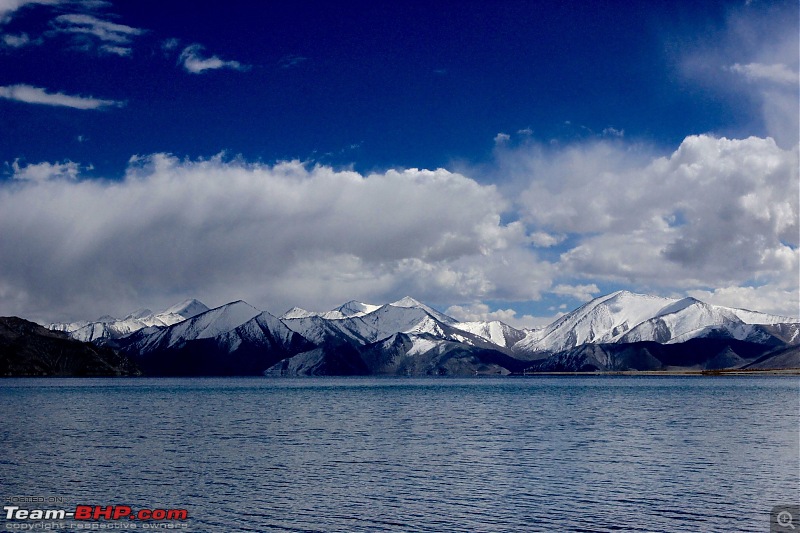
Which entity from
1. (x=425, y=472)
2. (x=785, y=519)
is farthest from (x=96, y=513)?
(x=785, y=519)

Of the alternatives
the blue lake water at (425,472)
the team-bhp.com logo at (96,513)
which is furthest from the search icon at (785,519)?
the team-bhp.com logo at (96,513)

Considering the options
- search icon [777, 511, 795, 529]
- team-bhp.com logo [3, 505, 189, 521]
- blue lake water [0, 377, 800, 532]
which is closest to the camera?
search icon [777, 511, 795, 529]

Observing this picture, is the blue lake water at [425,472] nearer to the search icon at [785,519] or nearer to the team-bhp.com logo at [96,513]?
the search icon at [785,519]

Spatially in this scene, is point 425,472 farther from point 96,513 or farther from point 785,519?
point 785,519

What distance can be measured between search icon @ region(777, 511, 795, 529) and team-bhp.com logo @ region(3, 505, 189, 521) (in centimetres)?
3778

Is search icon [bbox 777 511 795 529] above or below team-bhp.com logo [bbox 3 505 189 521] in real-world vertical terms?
above

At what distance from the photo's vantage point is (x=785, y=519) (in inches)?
1780

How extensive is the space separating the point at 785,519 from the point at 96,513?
147ft

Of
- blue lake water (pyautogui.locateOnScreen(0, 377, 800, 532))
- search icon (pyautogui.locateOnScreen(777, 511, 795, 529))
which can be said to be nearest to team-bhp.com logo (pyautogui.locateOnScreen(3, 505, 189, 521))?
blue lake water (pyautogui.locateOnScreen(0, 377, 800, 532))

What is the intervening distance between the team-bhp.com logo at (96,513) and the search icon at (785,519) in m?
37.8

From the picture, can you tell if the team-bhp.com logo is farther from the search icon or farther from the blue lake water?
the search icon

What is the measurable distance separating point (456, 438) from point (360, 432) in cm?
1599

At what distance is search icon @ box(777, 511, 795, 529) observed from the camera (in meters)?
43.9

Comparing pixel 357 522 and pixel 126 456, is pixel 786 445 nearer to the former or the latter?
pixel 357 522
